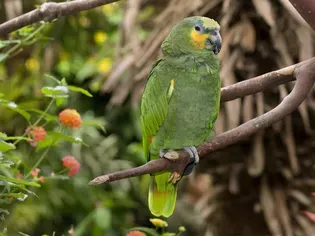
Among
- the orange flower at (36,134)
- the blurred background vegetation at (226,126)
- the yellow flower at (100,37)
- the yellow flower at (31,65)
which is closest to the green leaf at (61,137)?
the orange flower at (36,134)

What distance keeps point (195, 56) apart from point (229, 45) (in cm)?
83

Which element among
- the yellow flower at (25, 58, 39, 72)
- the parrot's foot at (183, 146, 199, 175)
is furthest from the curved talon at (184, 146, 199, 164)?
the yellow flower at (25, 58, 39, 72)

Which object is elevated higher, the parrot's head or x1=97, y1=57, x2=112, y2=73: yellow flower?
the parrot's head

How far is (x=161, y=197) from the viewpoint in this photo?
92cm

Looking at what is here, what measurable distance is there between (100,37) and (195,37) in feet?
5.75

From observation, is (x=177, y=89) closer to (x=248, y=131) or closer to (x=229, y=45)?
(x=248, y=131)

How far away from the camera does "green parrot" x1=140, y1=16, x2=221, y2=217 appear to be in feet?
3.01

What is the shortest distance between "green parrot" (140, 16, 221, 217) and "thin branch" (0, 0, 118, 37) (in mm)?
144

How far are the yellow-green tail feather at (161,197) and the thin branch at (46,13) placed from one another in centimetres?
27

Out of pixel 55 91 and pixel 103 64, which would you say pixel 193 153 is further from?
pixel 103 64

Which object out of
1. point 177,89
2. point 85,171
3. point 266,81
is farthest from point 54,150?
point 266,81

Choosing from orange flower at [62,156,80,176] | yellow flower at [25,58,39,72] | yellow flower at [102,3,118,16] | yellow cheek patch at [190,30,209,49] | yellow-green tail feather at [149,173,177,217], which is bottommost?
yellow flower at [25,58,39,72]

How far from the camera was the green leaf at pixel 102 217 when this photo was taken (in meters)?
2.06

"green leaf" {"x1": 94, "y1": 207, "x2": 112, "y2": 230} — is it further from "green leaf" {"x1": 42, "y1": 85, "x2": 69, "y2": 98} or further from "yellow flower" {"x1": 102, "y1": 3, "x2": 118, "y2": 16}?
"green leaf" {"x1": 42, "y1": 85, "x2": 69, "y2": 98}
